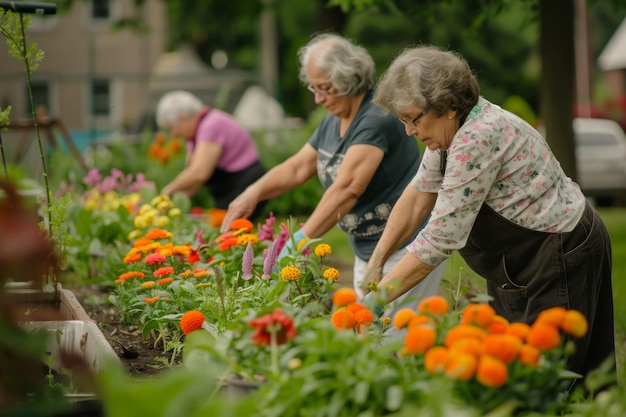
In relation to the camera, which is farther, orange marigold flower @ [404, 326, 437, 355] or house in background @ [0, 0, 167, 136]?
house in background @ [0, 0, 167, 136]

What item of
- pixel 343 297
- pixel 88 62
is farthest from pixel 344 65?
pixel 88 62

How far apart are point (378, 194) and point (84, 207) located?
103 inches

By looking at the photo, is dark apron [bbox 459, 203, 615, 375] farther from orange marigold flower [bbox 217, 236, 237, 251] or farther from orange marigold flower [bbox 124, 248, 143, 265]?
orange marigold flower [bbox 124, 248, 143, 265]

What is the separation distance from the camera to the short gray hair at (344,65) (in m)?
4.34

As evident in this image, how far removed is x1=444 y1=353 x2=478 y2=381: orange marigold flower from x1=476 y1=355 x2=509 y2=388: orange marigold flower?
0.07 feet

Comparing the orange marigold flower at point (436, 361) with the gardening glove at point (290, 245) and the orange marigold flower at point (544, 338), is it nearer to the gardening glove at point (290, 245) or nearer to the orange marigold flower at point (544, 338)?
the orange marigold flower at point (544, 338)

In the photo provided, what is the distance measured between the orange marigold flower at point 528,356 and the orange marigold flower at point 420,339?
186 millimetres

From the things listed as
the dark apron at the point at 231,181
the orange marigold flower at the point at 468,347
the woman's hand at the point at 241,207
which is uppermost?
the orange marigold flower at the point at 468,347

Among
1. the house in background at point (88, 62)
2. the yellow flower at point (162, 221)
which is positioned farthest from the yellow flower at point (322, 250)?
the house in background at point (88, 62)

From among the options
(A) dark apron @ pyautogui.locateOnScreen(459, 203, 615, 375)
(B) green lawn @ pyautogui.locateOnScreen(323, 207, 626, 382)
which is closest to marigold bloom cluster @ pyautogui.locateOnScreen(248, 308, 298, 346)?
(B) green lawn @ pyautogui.locateOnScreen(323, 207, 626, 382)

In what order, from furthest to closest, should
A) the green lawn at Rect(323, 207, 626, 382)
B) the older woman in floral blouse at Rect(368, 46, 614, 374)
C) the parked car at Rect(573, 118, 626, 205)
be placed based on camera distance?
the parked car at Rect(573, 118, 626, 205) < the green lawn at Rect(323, 207, 626, 382) < the older woman in floral blouse at Rect(368, 46, 614, 374)

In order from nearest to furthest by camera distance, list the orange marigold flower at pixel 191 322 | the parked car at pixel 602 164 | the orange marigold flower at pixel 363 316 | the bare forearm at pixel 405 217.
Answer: the orange marigold flower at pixel 363 316
the orange marigold flower at pixel 191 322
the bare forearm at pixel 405 217
the parked car at pixel 602 164

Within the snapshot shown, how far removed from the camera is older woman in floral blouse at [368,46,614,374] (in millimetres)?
3037

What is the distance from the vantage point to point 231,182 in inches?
276
